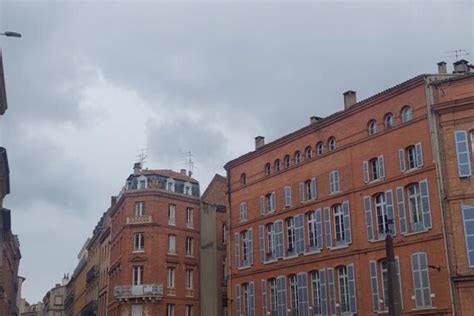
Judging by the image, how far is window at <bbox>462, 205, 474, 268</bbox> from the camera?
29.7 m

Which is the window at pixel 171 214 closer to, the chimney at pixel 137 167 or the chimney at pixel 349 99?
the chimney at pixel 137 167

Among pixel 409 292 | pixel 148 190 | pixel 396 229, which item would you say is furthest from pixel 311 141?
pixel 148 190

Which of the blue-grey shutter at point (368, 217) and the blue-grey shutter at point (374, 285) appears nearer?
the blue-grey shutter at point (374, 285)

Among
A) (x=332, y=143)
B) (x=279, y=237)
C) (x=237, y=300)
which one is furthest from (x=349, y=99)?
(x=237, y=300)

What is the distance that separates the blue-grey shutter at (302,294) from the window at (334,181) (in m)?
5.33

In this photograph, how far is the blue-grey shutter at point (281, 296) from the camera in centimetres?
3944

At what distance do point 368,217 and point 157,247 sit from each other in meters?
22.3

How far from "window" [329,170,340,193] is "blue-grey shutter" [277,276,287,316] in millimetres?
6566

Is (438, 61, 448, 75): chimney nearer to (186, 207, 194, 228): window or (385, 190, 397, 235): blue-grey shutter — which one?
(385, 190, 397, 235): blue-grey shutter

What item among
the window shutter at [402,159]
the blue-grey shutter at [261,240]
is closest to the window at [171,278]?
the blue-grey shutter at [261,240]

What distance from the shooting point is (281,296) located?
39.8 meters

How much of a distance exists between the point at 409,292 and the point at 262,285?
40.3 feet

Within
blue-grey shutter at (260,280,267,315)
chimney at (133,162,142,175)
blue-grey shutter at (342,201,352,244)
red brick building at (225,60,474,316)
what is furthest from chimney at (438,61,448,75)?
chimney at (133,162,142,175)

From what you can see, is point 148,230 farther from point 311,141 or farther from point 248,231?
point 311,141
